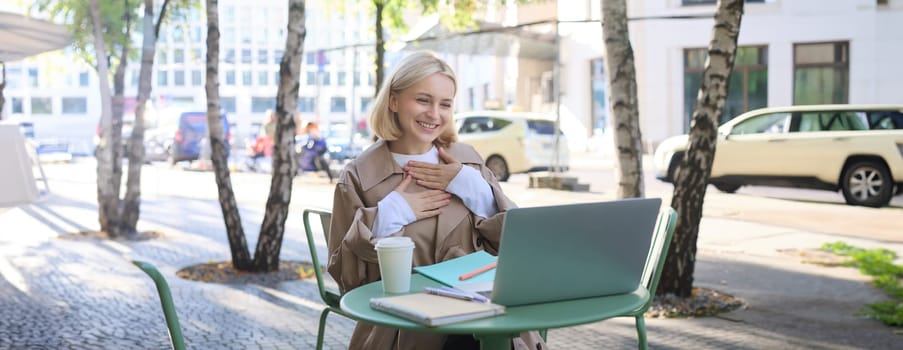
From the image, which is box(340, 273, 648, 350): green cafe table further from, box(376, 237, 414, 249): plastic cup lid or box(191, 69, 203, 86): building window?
box(191, 69, 203, 86): building window

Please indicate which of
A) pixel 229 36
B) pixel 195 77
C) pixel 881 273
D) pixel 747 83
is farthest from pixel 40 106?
pixel 881 273

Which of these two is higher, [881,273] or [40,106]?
[40,106]

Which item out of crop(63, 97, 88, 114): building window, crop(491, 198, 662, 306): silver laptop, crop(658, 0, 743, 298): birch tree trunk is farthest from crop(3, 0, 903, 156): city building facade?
crop(491, 198, 662, 306): silver laptop

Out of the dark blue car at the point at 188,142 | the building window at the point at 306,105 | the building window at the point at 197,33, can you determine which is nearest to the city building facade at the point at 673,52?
the dark blue car at the point at 188,142

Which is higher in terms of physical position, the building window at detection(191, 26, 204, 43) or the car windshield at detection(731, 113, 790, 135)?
the building window at detection(191, 26, 204, 43)

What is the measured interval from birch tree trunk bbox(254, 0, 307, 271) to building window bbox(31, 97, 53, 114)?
49.9 metres

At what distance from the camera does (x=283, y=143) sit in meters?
7.97

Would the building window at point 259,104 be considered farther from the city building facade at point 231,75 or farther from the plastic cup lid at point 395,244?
the plastic cup lid at point 395,244

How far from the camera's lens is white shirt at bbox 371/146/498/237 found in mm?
3090

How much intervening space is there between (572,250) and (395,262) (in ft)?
1.51

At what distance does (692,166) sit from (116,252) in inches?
225

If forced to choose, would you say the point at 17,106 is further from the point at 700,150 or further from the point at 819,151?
the point at 700,150

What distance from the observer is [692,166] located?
6516mm

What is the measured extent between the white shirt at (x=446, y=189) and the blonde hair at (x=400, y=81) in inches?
3.6
